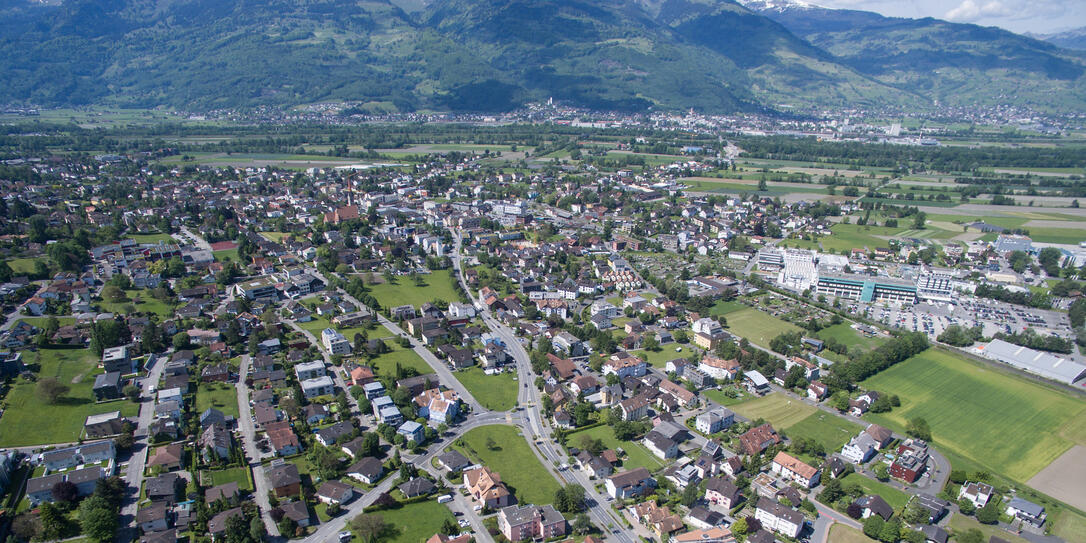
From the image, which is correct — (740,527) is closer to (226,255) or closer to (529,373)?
(529,373)

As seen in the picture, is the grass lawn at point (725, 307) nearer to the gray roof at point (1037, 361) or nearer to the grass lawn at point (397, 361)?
the gray roof at point (1037, 361)

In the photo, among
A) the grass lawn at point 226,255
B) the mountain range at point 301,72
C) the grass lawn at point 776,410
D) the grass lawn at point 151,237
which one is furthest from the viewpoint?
the mountain range at point 301,72

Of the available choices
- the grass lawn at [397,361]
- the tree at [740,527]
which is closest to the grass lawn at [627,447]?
the tree at [740,527]

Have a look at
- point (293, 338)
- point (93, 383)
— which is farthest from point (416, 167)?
point (93, 383)

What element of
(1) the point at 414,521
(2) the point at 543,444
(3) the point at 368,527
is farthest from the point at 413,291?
(3) the point at 368,527

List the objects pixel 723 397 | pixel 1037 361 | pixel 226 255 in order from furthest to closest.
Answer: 1. pixel 226 255
2. pixel 1037 361
3. pixel 723 397

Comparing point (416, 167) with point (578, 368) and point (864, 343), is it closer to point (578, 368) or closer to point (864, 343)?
point (578, 368)
